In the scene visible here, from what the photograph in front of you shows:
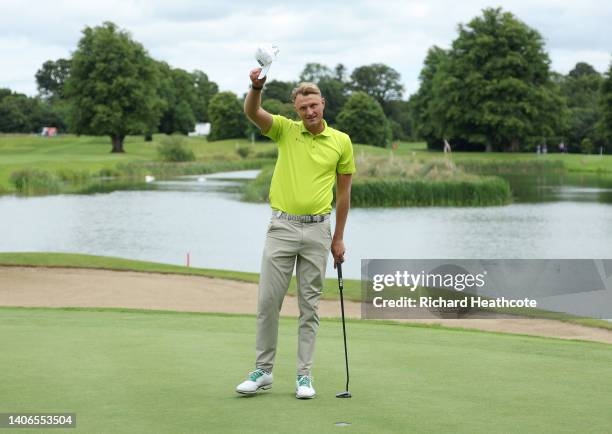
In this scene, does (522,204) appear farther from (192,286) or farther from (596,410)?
(596,410)

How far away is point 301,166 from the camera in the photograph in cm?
→ 603

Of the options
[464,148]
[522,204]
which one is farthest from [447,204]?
[464,148]

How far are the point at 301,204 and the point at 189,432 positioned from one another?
5.53ft

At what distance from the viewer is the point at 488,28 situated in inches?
3703

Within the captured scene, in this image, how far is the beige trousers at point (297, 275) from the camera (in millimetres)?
6059

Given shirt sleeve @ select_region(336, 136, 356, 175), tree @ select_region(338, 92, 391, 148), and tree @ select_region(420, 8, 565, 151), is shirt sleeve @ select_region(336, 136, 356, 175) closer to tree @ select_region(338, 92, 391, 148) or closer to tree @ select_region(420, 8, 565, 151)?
tree @ select_region(420, 8, 565, 151)

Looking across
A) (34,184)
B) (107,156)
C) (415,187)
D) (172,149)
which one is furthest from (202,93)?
(415,187)

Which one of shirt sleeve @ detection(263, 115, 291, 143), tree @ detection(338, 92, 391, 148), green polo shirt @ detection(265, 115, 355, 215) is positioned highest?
tree @ detection(338, 92, 391, 148)

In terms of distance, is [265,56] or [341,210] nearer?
[265,56]

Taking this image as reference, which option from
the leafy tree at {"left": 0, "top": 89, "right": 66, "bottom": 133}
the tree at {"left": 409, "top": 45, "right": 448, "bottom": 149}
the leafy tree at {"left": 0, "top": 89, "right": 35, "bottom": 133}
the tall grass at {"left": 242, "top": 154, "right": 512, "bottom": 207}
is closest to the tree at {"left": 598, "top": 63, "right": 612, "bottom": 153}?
the tree at {"left": 409, "top": 45, "right": 448, "bottom": 149}

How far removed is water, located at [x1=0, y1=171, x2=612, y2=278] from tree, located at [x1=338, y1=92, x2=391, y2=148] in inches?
2539

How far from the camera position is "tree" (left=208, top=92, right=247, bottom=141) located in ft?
405

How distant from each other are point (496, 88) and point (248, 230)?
62525 mm

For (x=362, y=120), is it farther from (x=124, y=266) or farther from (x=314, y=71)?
(x=124, y=266)
